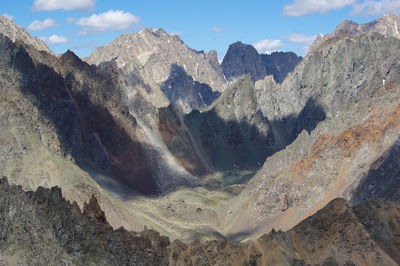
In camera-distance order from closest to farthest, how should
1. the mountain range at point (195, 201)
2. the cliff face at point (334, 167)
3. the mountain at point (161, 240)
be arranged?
1. the mountain at point (161, 240)
2. the mountain range at point (195, 201)
3. the cliff face at point (334, 167)

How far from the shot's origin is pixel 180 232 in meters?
142

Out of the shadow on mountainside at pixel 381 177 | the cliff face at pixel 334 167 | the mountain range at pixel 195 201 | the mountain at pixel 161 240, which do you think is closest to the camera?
the mountain at pixel 161 240

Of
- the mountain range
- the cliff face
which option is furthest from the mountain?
the cliff face

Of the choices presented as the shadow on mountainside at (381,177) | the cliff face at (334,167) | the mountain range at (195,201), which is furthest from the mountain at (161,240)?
the cliff face at (334,167)

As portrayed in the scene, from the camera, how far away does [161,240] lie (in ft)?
252

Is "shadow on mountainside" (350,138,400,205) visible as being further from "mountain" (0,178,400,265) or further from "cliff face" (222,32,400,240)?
"mountain" (0,178,400,265)

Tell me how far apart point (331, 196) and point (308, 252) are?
6139 centimetres

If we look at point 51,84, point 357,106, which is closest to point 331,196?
point 357,106

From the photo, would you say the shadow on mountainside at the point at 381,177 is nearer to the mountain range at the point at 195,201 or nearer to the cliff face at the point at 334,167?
the cliff face at the point at 334,167

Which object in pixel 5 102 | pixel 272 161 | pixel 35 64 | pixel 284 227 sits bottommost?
pixel 284 227

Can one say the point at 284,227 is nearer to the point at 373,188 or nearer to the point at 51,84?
the point at 373,188

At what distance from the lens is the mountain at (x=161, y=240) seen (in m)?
59.4

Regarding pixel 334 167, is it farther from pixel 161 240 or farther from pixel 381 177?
pixel 161 240

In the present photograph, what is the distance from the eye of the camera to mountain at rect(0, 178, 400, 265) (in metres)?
59.4
